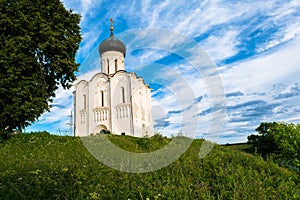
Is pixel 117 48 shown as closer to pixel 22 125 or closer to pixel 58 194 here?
pixel 22 125

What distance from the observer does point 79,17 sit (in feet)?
65.3

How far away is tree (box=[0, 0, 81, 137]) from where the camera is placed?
15.5 m

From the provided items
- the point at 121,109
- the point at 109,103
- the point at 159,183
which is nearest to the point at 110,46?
the point at 109,103

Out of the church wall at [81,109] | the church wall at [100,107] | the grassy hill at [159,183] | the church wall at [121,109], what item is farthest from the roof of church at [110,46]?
the grassy hill at [159,183]

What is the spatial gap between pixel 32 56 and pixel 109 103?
2146cm

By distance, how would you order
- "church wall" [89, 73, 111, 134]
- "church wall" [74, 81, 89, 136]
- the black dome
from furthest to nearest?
1. the black dome
2. "church wall" [74, 81, 89, 136]
3. "church wall" [89, 73, 111, 134]

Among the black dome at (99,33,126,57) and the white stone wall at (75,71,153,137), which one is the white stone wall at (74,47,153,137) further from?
the black dome at (99,33,126,57)

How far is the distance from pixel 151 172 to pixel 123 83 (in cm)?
2738

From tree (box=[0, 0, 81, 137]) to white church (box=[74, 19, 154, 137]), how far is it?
1455cm

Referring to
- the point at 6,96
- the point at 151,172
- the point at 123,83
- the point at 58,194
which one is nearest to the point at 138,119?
the point at 123,83

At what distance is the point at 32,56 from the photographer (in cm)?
1677

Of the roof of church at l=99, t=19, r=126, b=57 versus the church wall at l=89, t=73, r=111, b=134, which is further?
the roof of church at l=99, t=19, r=126, b=57

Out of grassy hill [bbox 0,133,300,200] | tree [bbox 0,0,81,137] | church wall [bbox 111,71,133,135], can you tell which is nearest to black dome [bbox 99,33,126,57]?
church wall [bbox 111,71,133,135]

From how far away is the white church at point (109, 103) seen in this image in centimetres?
3528
